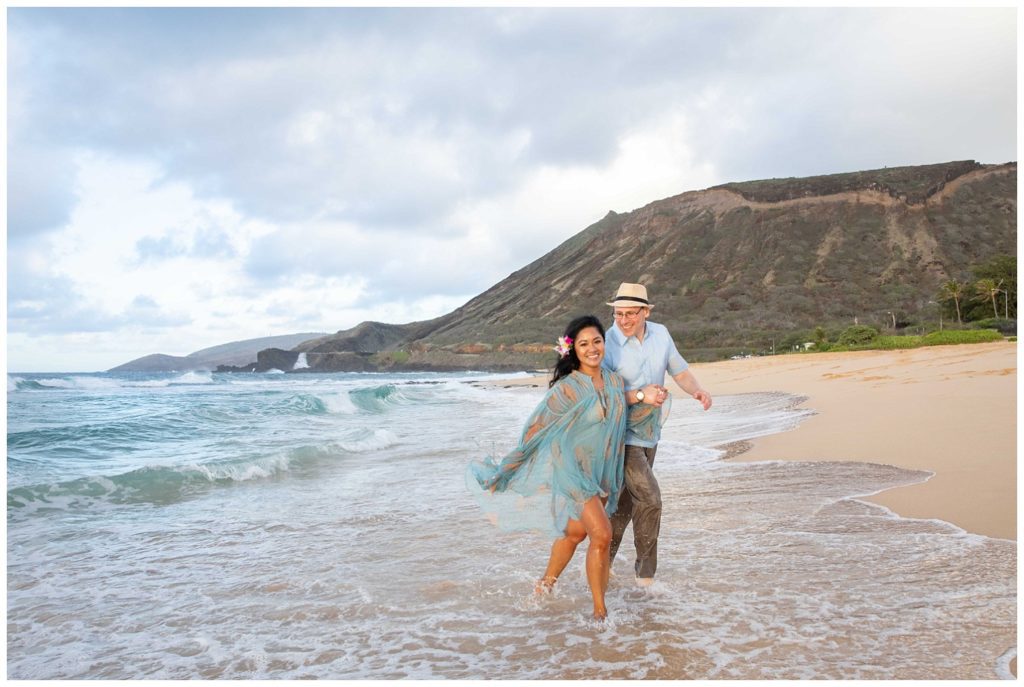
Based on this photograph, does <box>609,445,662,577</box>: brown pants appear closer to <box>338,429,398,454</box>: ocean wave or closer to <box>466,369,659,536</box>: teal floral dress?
<box>466,369,659,536</box>: teal floral dress

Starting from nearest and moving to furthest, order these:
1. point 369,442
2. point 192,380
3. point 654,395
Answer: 1. point 654,395
2. point 369,442
3. point 192,380

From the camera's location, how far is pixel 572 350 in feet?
13.8

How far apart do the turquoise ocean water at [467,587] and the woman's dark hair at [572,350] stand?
1337 mm

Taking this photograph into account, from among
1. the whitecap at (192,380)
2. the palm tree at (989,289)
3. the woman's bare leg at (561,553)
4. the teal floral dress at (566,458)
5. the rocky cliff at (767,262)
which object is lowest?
the woman's bare leg at (561,553)

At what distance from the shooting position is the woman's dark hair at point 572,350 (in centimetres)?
419

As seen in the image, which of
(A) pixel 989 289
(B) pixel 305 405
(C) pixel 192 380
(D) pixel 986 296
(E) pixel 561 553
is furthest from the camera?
(C) pixel 192 380

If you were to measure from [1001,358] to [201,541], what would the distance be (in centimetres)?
1610

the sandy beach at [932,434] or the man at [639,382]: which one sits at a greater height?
the man at [639,382]

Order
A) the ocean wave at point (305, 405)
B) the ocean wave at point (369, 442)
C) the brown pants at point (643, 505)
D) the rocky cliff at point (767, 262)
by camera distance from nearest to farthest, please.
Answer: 1. the brown pants at point (643, 505)
2. the ocean wave at point (369, 442)
3. the ocean wave at point (305, 405)
4. the rocky cliff at point (767, 262)

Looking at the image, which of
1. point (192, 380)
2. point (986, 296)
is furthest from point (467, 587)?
point (192, 380)

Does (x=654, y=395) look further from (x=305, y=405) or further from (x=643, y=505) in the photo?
(x=305, y=405)

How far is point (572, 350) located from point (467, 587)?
5.41ft

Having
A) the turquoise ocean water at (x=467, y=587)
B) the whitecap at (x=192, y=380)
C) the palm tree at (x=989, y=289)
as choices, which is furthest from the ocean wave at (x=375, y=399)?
the palm tree at (x=989, y=289)

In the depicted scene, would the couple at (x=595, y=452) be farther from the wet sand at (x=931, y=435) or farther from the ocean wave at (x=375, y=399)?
the ocean wave at (x=375, y=399)
